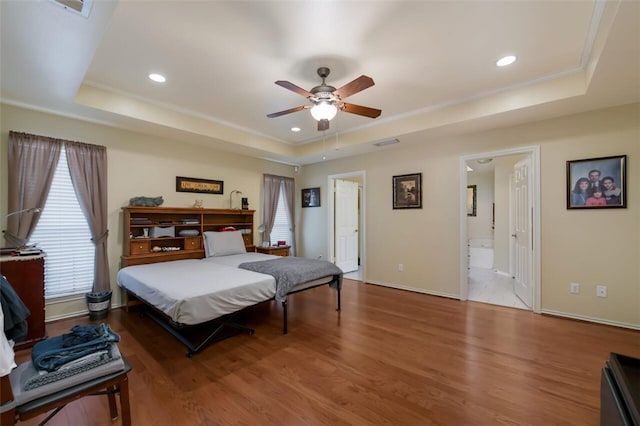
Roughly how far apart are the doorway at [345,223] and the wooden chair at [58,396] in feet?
14.5

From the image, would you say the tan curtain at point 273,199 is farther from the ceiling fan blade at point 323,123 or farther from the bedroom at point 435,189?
the ceiling fan blade at point 323,123

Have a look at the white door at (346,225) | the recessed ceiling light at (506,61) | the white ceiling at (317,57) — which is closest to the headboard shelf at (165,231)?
the white ceiling at (317,57)

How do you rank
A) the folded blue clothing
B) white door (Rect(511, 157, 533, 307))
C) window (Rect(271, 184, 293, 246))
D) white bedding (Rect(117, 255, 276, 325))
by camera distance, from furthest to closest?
window (Rect(271, 184, 293, 246)), white door (Rect(511, 157, 533, 307)), white bedding (Rect(117, 255, 276, 325)), the folded blue clothing

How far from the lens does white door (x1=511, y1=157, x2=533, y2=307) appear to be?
12.4 feet

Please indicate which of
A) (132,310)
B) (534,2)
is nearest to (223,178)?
(132,310)

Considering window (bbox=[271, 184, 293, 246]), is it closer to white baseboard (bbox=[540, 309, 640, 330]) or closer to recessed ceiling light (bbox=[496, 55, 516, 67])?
recessed ceiling light (bbox=[496, 55, 516, 67])

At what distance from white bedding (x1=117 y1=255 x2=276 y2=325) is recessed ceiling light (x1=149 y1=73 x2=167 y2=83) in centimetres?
216

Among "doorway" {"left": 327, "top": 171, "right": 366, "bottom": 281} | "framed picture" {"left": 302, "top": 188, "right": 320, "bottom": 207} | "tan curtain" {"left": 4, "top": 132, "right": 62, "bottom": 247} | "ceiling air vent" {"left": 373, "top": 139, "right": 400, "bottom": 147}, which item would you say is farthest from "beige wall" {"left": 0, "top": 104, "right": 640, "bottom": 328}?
"framed picture" {"left": 302, "top": 188, "right": 320, "bottom": 207}

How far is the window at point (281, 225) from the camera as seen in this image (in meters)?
6.05

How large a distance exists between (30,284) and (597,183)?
633 centimetres

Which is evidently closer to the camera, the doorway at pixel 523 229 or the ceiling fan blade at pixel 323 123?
the ceiling fan blade at pixel 323 123

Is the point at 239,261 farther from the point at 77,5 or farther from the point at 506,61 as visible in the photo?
the point at 506,61

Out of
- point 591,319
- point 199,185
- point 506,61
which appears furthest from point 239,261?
point 591,319

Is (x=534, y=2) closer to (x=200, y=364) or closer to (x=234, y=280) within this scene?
(x=234, y=280)
